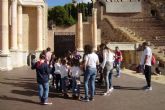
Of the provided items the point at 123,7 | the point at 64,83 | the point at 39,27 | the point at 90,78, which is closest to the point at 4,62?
the point at 64,83

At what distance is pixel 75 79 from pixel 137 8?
214 feet

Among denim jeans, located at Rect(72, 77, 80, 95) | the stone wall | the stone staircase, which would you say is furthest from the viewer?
the stone wall

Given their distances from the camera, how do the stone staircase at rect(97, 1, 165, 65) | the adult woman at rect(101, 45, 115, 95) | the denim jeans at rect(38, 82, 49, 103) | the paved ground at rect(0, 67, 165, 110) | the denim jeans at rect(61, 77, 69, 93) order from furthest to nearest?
the stone staircase at rect(97, 1, 165, 65), the adult woman at rect(101, 45, 115, 95), the denim jeans at rect(61, 77, 69, 93), the denim jeans at rect(38, 82, 49, 103), the paved ground at rect(0, 67, 165, 110)

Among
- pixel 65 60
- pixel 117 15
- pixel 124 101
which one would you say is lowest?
pixel 124 101

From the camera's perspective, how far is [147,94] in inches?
582

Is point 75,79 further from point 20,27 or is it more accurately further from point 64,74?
point 20,27

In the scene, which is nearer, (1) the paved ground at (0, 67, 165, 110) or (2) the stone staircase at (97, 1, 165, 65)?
(1) the paved ground at (0, 67, 165, 110)

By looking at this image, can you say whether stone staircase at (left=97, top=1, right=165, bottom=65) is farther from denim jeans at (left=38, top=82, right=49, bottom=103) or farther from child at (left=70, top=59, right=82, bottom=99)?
denim jeans at (left=38, top=82, right=49, bottom=103)

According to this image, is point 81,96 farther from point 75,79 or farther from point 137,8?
point 137,8

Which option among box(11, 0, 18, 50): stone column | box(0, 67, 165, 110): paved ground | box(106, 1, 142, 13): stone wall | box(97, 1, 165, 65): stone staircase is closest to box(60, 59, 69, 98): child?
box(0, 67, 165, 110): paved ground

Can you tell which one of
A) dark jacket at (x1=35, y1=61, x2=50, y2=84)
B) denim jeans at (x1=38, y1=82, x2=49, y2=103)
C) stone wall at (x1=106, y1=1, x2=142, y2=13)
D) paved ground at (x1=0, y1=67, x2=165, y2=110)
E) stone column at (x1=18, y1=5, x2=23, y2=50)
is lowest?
paved ground at (x1=0, y1=67, x2=165, y2=110)

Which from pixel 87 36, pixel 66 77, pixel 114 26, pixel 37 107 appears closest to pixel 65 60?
pixel 66 77

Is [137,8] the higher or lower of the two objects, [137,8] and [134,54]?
the higher

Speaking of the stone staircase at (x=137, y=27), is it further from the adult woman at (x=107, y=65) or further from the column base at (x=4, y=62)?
the adult woman at (x=107, y=65)
